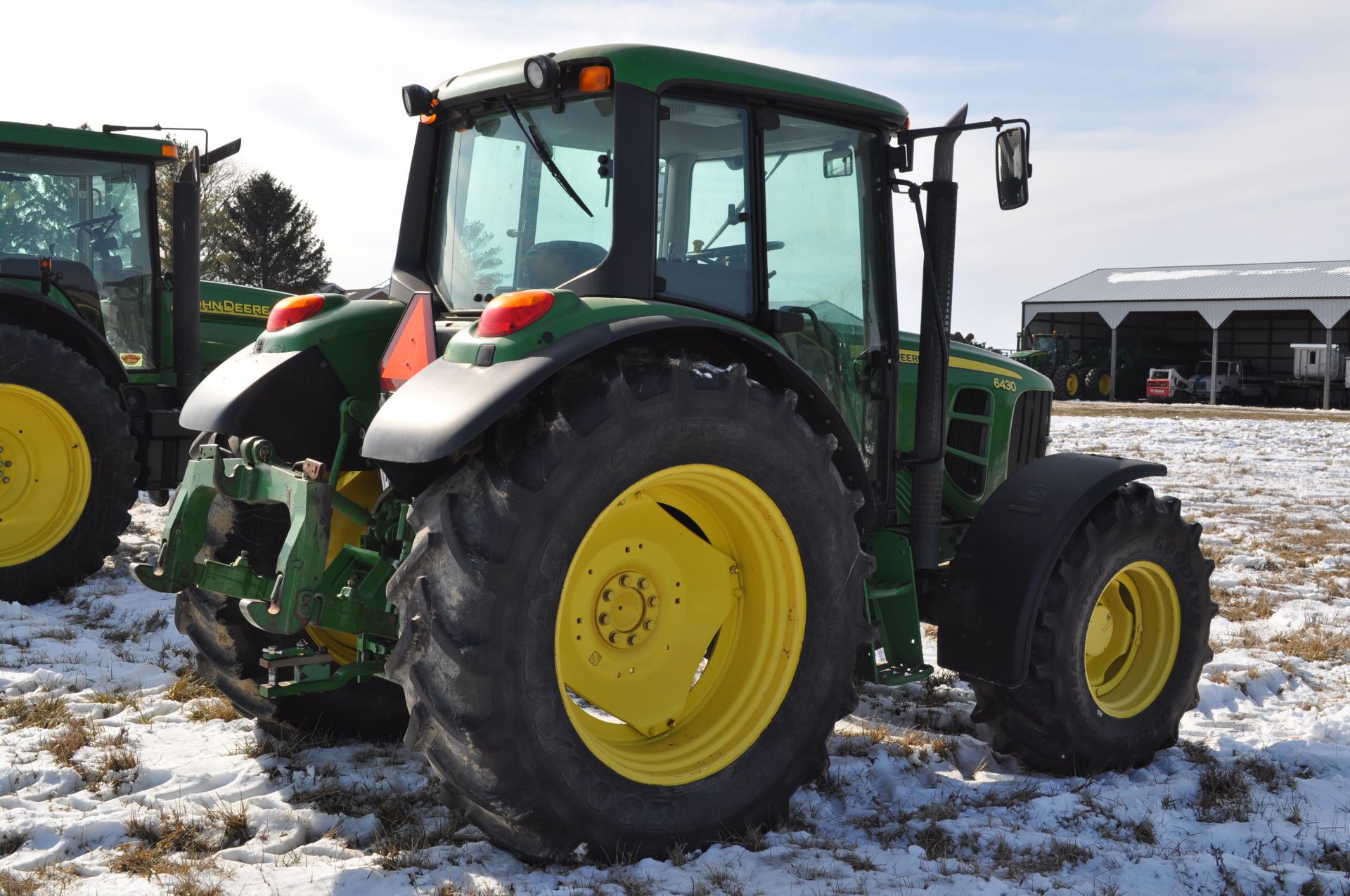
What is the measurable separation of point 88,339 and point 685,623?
5.38 m

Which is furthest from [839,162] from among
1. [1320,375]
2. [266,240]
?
[266,240]

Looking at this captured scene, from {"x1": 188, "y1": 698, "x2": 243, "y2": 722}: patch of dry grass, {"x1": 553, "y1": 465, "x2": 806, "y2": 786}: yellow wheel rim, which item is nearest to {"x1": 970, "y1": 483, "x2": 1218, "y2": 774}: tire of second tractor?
{"x1": 553, "y1": 465, "x2": 806, "y2": 786}: yellow wheel rim

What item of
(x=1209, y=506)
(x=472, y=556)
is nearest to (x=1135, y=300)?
(x=1209, y=506)

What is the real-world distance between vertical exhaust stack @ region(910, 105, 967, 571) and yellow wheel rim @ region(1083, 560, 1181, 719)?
74 centimetres

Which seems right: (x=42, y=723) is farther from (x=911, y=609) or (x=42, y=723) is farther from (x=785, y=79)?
(x=785, y=79)

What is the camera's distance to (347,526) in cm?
418

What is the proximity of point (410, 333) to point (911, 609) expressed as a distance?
200 cm

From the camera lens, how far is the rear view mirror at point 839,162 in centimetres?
418

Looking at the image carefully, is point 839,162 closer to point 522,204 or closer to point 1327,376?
point 522,204

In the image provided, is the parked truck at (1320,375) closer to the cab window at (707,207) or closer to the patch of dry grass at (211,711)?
the cab window at (707,207)

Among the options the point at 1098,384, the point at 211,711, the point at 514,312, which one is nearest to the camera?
the point at 514,312

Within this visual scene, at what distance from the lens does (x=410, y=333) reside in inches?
144

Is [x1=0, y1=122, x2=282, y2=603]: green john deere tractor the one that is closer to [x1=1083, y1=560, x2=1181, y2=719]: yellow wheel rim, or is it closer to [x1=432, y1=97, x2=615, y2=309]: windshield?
[x1=432, y1=97, x2=615, y2=309]: windshield

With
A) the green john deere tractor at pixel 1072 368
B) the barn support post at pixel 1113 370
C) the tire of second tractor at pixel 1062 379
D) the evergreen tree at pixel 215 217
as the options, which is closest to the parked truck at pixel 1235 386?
the barn support post at pixel 1113 370
